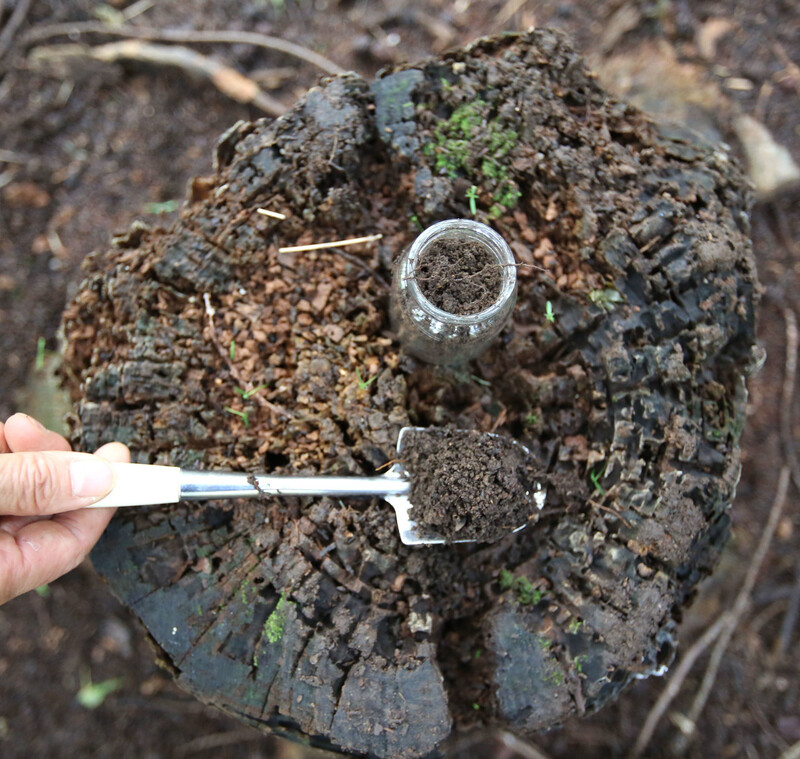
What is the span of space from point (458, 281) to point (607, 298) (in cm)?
61

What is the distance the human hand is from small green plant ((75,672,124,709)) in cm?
164

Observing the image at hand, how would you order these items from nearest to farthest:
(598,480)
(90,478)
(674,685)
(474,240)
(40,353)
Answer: (90,478) < (474,240) < (598,480) < (40,353) < (674,685)

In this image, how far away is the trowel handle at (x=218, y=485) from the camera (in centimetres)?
184

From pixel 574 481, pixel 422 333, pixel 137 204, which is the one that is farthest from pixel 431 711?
pixel 137 204

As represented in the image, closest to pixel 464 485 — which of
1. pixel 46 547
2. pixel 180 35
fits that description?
pixel 46 547

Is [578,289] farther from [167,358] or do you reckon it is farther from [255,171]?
[167,358]

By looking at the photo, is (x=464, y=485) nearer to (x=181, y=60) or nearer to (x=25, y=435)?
(x=25, y=435)

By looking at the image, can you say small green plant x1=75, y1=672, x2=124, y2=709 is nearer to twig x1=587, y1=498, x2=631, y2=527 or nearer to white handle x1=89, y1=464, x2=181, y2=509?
white handle x1=89, y1=464, x2=181, y2=509

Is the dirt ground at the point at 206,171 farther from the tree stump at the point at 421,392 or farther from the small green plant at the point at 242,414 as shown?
the small green plant at the point at 242,414

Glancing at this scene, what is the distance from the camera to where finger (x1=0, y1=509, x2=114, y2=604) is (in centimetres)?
197

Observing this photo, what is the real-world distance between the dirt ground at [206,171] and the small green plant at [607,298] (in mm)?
1718

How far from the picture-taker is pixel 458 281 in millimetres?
1854

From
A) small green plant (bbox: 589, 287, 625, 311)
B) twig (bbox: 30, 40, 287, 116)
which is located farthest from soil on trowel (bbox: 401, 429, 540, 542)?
twig (bbox: 30, 40, 287, 116)

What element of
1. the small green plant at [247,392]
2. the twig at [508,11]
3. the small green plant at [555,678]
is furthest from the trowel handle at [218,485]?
the twig at [508,11]
